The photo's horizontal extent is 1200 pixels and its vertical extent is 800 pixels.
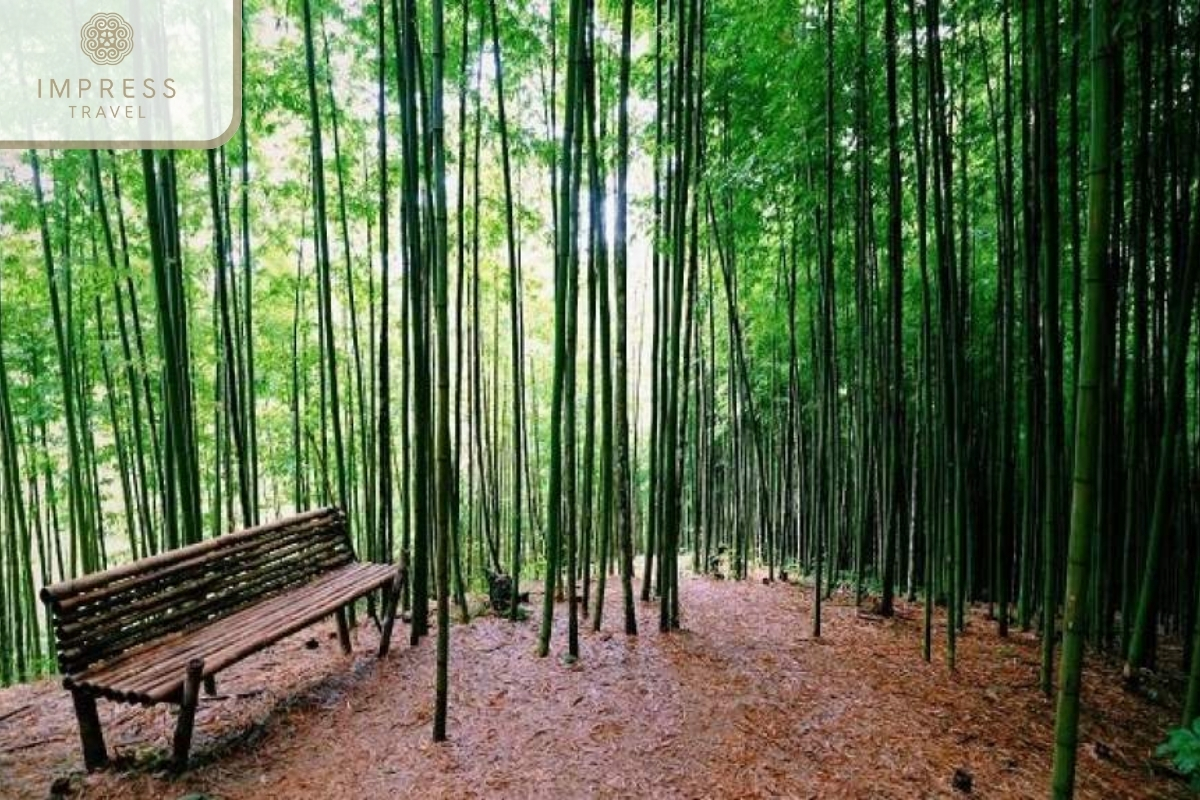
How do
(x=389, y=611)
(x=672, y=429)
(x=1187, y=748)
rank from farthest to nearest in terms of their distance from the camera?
(x=672, y=429) → (x=389, y=611) → (x=1187, y=748)

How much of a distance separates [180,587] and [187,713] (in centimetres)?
73

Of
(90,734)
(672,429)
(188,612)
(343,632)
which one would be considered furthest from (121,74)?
(672,429)

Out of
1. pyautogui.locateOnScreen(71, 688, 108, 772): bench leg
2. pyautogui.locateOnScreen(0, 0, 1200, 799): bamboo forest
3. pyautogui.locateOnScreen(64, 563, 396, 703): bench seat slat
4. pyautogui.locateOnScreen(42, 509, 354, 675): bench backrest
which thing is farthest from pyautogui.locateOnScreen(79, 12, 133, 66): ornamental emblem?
pyautogui.locateOnScreen(71, 688, 108, 772): bench leg

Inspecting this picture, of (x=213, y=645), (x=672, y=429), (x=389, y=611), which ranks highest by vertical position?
(x=672, y=429)

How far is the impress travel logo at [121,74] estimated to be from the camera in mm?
3125

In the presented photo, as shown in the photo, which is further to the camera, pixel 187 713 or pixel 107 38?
pixel 107 38

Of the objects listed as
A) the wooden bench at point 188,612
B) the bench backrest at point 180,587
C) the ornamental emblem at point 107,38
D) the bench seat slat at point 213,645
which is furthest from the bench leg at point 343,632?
the ornamental emblem at point 107,38

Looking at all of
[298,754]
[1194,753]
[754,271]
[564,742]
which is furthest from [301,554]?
[754,271]

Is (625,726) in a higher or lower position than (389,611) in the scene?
lower

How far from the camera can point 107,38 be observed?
326 cm

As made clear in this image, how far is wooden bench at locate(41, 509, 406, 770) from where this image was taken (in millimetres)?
2408

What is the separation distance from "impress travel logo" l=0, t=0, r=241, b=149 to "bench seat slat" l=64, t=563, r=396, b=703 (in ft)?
7.44

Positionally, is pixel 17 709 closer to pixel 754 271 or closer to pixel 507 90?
pixel 507 90

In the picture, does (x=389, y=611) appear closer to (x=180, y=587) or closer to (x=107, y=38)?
(x=180, y=587)
